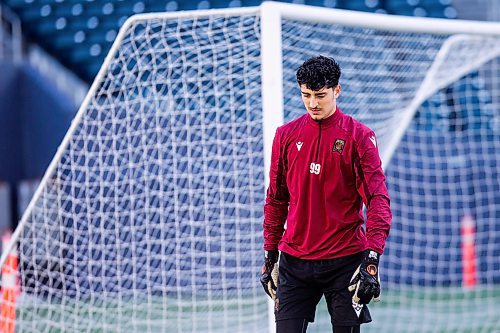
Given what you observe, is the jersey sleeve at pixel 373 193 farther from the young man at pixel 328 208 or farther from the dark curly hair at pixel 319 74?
the dark curly hair at pixel 319 74

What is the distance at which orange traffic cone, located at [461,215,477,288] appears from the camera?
8.80 meters

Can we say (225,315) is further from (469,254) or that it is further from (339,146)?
(469,254)

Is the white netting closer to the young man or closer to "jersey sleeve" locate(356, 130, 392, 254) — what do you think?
the young man

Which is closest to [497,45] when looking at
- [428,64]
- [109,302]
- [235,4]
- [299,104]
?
[428,64]

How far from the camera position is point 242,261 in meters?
7.21

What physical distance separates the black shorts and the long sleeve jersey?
0.03 metres

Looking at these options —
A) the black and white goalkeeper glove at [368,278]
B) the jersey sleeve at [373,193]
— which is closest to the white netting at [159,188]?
the jersey sleeve at [373,193]

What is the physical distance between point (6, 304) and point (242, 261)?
6.57ft

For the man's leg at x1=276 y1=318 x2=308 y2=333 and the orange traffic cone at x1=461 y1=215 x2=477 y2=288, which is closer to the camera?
the man's leg at x1=276 y1=318 x2=308 y2=333

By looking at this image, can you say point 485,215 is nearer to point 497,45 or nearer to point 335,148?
point 497,45

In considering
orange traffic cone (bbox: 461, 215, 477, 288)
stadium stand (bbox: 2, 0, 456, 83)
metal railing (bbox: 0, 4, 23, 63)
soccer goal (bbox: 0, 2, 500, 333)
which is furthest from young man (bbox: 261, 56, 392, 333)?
metal railing (bbox: 0, 4, 23, 63)

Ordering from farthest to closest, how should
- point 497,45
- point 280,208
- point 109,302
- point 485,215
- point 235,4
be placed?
1. point 235,4
2. point 485,215
3. point 109,302
4. point 497,45
5. point 280,208

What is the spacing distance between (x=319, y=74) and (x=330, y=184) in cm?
39

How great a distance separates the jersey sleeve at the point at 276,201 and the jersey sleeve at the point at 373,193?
314mm
